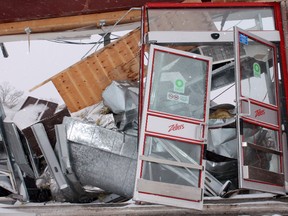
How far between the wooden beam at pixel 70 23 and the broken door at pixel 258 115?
6.92 feet

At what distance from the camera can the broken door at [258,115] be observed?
5.34 m

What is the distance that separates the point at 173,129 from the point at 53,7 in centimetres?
313

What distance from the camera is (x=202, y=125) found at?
5.60 m

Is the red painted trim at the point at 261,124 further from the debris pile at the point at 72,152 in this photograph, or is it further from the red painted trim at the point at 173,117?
the debris pile at the point at 72,152

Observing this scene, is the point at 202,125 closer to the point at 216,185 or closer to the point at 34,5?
the point at 216,185

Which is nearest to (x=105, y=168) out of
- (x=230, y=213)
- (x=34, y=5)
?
(x=230, y=213)

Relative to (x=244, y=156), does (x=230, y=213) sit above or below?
below

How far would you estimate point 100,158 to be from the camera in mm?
5848

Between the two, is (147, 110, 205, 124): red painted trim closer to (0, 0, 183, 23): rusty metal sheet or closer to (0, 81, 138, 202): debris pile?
(0, 81, 138, 202): debris pile

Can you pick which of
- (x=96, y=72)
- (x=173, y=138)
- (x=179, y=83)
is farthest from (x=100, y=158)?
(x=96, y=72)

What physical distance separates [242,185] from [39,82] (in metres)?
3.81

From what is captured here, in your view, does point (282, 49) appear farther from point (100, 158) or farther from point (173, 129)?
point (100, 158)

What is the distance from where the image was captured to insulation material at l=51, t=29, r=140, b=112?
22.2ft

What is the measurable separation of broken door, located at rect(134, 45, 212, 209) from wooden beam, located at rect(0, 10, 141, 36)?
1.81m
